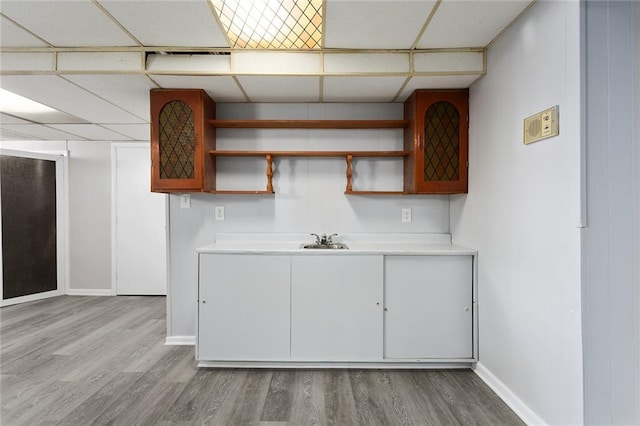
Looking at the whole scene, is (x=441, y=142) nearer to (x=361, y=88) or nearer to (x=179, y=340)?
(x=361, y=88)

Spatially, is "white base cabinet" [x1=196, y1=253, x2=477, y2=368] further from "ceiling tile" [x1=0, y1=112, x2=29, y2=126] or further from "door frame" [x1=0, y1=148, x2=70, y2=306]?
"door frame" [x1=0, y1=148, x2=70, y2=306]

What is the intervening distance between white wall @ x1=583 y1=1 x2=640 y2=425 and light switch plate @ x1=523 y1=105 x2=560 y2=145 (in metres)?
0.15

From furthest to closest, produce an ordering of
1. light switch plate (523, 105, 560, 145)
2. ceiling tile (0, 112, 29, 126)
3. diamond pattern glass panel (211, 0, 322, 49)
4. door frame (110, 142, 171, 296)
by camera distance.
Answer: door frame (110, 142, 171, 296)
ceiling tile (0, 112, 29, 126)
diamond pattern glass panel (211, 0, 322, 49)
light switch plate (523, 105, 560, 145)

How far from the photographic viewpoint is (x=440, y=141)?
8.55ft

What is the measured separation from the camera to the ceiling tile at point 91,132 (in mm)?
3814

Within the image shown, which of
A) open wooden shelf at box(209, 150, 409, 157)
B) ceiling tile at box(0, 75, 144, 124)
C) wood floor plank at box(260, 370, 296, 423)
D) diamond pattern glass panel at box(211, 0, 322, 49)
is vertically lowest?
wood floor plank at box(260, 370, 296, 423)

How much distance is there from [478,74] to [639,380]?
1.88 m

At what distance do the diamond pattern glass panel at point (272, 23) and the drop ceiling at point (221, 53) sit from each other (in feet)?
0.22

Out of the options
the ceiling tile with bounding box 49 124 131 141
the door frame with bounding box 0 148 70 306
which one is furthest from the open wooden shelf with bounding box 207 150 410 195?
the door frame with bounding box 0 148 70 306

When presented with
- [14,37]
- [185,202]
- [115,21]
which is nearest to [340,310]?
[185,202]

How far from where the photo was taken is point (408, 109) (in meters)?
2.80

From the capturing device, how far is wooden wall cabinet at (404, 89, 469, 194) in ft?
8.50

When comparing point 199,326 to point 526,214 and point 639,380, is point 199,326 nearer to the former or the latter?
point 526,214

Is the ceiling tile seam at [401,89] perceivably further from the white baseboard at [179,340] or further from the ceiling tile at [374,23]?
the white baseboard at [179,340]
